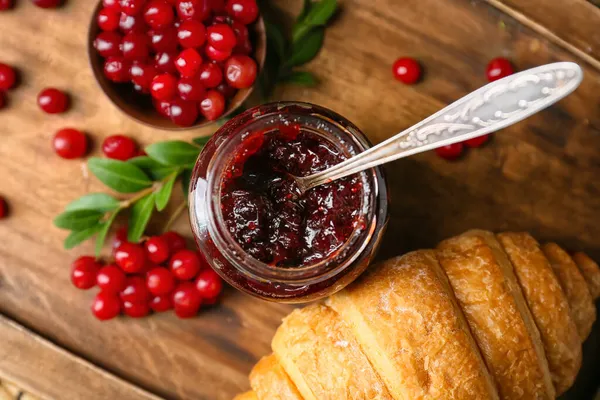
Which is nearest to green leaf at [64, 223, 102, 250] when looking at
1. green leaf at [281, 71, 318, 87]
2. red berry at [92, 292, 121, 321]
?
red berry at [92, 292, 121, 321]

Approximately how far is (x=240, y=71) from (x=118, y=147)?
597 mm

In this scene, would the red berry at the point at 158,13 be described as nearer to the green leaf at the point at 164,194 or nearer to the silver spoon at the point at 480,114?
the green leaf at the point at 164,194

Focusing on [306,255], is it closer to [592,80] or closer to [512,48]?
[512,48]

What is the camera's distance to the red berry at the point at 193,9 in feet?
6.86

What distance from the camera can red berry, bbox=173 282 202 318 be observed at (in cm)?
232

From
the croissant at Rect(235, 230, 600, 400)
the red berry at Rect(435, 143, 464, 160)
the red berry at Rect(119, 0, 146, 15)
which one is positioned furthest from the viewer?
the red berry at Rect(435, 143, 464, 160)

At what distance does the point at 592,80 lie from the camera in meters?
2.38

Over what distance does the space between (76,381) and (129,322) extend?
0.31 metres

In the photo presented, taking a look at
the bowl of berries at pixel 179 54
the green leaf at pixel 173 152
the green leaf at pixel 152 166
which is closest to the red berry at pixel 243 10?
the bowl of berries at pixel 179 54

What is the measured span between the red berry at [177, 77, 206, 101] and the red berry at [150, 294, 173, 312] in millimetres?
784

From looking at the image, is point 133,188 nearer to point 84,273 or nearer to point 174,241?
point 174,241

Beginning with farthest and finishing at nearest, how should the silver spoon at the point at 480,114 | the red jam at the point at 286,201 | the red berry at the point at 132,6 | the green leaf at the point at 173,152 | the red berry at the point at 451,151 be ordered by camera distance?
the red berry at the point at 451,151 < the green leaf at the point at 173,152 < the red berry at the point at 132,6 < the red jam at the point at 286,201 < the silver spoon at the point at 480,114

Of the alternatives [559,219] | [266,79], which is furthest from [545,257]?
[266,79]

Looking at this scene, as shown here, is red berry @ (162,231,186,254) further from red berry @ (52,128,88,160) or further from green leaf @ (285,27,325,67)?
green leaf @ (285,27,325,67)
